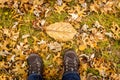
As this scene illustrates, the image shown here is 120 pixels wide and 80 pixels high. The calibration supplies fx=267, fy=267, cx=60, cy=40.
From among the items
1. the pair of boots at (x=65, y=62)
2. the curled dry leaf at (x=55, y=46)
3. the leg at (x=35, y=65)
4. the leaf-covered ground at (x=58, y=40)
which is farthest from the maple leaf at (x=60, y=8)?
the leg at (x=35, y=65)

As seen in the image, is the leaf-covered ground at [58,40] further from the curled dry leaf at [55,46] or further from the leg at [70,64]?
the leg at [70,64]

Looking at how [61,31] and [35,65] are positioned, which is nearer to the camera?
[35,65]

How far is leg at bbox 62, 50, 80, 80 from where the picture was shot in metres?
4.34

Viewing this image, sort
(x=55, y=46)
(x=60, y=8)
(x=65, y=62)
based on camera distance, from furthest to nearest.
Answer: (x=60, y=8) → (x=55, y=46) → (x=65, y=62)

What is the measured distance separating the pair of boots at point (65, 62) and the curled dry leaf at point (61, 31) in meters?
0.28

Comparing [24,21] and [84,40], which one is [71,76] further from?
[24,21]

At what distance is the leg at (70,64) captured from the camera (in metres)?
4.34

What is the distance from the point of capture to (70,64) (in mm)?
4613

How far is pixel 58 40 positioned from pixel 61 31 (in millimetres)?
175

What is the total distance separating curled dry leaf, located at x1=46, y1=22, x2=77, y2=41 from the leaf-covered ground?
6 centimetres

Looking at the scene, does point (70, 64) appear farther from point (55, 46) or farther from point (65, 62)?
point (55, 46)

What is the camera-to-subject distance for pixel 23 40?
15.6 ft

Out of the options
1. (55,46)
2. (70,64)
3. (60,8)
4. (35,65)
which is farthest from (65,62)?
(60,8)

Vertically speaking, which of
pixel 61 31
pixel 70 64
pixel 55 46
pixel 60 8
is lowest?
pixel 70 64
